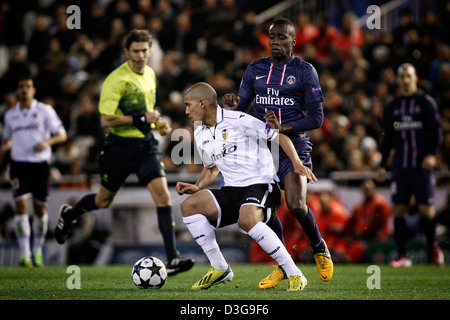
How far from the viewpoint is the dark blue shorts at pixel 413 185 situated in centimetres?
1084

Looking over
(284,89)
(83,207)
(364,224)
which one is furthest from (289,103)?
(364,224)

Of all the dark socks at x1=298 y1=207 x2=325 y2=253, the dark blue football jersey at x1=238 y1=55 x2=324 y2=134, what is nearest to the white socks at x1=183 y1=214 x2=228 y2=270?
the dark socks at x1=298 y1=207 x2=325 y2=253

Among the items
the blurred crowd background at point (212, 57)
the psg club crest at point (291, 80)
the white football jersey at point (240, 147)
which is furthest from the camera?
the blurred crowd background at point (212, 57)

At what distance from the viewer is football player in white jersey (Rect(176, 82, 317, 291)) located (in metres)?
6.64

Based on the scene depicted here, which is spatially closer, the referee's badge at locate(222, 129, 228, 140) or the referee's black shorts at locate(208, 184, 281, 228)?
the referee's black shorts at locate(208, 184, 281, 228)

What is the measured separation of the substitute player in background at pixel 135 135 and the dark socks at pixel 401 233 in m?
4.03

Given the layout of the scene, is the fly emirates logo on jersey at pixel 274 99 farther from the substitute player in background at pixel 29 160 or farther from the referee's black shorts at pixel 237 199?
the substitute player in background at pixel 29 160

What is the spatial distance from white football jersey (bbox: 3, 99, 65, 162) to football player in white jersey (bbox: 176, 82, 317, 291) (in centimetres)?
464

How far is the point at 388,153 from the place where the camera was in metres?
11.1

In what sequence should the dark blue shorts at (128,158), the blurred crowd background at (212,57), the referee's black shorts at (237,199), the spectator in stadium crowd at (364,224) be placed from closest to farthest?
the referee's black shorts at (237,199), the dark blue shorts at (128,158), the spectator in stadium crowd at (364,224), the blurred crowd background at (212,57)

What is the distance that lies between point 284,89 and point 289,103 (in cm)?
16

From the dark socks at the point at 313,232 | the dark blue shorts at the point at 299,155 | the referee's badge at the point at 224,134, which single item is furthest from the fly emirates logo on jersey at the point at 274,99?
the dark socks at the point at 313,232

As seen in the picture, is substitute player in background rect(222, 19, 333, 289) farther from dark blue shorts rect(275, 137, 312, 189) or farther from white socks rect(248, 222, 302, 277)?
white socks rect(248, 222, 302, 277)
